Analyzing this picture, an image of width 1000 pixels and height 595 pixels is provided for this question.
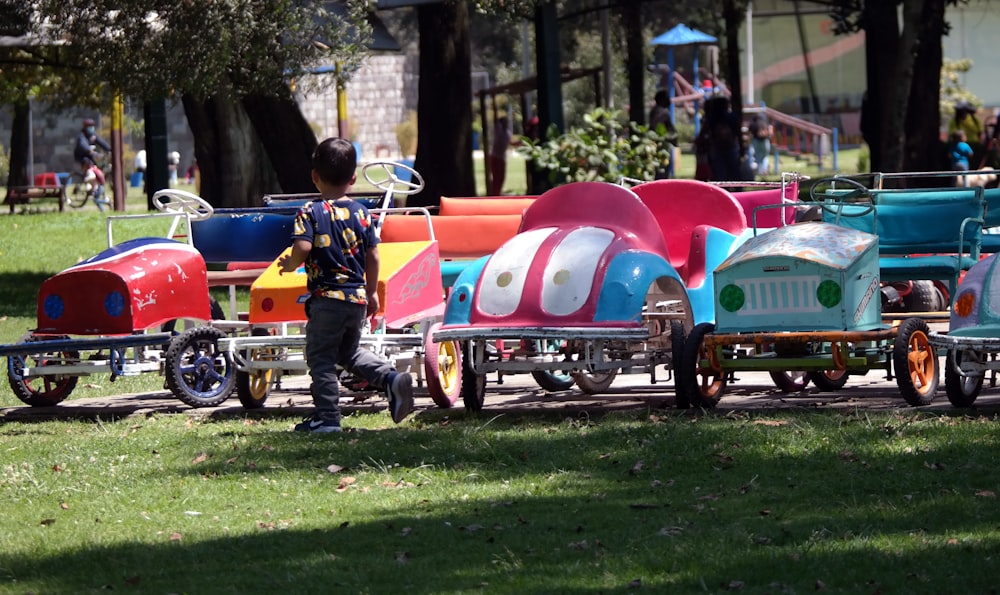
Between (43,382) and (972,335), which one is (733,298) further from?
(43,382)

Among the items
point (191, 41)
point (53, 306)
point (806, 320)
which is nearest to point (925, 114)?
point (191, 41)

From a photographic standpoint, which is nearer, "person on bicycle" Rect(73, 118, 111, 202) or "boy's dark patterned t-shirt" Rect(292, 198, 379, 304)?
"boy's dark patterned t-shirt" Rect(292, 198, 379, 304)

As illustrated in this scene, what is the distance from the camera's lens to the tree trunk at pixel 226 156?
23.2m

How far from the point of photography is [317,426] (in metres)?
9.35

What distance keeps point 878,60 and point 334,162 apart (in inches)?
755

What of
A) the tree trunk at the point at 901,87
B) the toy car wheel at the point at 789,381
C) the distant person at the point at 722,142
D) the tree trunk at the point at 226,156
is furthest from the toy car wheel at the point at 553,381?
the distant person at the point at 722,142

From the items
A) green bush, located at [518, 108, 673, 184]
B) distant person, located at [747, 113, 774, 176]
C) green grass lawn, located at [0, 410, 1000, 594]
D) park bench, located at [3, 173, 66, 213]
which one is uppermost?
distant person, located at [747, 113, 774, 176]

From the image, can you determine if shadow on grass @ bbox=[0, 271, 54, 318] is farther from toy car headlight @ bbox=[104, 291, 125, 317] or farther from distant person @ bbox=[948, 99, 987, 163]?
distant person @ bbox=[948, 99, 987, 163]

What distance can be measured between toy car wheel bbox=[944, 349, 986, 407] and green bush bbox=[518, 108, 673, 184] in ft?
33.6

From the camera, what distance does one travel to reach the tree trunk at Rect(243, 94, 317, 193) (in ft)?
72.3

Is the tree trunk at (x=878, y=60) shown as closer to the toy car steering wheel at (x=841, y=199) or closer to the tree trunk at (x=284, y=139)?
the tree trunk at (x=284, y=139)

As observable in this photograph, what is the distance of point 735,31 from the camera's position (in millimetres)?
31734

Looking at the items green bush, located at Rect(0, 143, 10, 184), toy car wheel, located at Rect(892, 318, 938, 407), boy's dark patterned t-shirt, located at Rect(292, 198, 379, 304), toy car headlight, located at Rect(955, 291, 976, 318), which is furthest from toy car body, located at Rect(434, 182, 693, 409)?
green bush, located at Rect(0, 143, 10, 184)

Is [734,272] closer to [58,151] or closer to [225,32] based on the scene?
[225,32]
